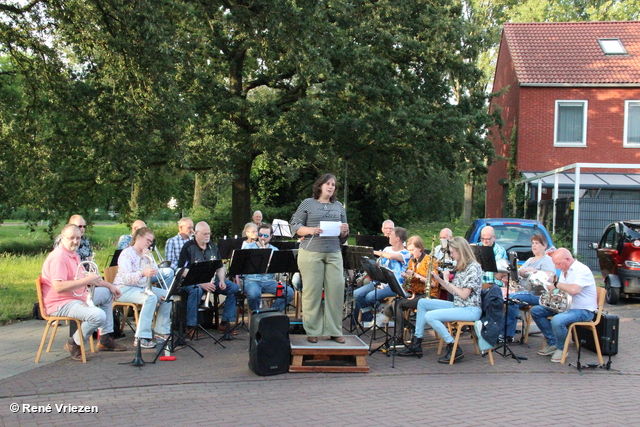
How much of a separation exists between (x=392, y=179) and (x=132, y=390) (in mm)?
19077

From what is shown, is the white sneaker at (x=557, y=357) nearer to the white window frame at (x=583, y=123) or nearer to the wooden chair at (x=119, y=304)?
the wooden chair at (x=119, y=304)

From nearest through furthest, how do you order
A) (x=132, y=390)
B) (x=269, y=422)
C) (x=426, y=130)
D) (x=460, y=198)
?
(x=269, y=422), (x=132, y=390), (x=426, y=130), (x=460, y=198)

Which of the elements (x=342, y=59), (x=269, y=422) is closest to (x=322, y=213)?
(x=269, y=422)

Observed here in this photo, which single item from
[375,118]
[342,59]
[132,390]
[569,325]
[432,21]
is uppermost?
[432,21]

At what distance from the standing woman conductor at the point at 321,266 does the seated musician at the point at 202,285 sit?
2038 millimetres

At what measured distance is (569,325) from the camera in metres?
8.04

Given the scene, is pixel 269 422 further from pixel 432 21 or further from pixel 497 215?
pixel 497 215

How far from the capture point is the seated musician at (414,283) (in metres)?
8.64

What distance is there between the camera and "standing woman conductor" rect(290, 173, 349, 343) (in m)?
7.46

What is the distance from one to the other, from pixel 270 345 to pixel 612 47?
24.6 m

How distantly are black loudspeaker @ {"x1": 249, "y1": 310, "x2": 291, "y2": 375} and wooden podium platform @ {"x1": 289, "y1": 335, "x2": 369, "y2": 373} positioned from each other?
122mm

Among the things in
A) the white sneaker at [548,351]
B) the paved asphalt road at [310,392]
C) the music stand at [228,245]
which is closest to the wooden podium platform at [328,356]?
the paved asphalt road at [310,392]

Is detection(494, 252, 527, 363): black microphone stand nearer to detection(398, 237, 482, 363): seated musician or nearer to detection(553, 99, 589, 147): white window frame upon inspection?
detection(398, 237, 482, 363): seated musician

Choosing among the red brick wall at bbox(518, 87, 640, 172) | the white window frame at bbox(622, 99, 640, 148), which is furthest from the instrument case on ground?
the white window frame at bbox(622, 99, 640, 148)
